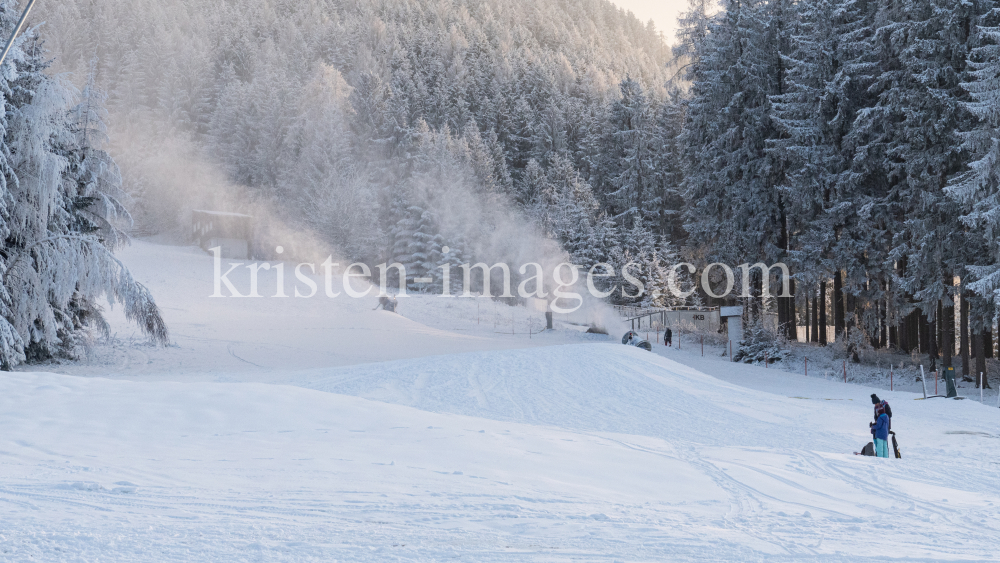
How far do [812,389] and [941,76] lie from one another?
1100 centimetres

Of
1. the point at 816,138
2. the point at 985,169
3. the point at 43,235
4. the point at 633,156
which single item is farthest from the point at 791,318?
the point at 43,235

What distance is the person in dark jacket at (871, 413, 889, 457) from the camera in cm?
1083

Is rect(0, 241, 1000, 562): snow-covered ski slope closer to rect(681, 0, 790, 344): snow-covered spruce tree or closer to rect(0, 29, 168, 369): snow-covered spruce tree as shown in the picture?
rect(0, 29, 168, 369): snow-covered spruce tree

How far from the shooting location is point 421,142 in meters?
68.2

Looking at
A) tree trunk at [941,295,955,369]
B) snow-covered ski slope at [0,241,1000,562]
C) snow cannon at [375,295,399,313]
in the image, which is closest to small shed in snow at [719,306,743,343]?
tree trunk at [941,295,955,369]

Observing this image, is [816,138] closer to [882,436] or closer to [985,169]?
[985,169]

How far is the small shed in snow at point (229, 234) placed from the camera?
55.1m

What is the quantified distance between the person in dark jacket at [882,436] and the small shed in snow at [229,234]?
5207 centimetres

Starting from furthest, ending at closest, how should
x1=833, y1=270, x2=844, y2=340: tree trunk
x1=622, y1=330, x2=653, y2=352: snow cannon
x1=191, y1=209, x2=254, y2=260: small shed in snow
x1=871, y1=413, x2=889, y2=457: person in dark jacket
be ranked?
x1=191, y1=209, x2=254, y2=260: small shed in snow, x1=833, y1=270, x2=844, y2=340: tree trunk, x1=622, y1=330, x2=653, y2=352: snow cannon, x1=871, y1=413, x2=889, y2=457: person in dark jacket

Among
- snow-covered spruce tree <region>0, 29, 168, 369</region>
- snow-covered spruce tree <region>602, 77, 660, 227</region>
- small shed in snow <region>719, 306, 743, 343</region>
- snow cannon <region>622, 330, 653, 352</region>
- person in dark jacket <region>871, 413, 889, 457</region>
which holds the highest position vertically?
snow-covered spruce tree <region>602, 77, 660, 227</region>

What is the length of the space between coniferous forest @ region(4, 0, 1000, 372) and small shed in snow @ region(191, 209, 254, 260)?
7560 millimetres

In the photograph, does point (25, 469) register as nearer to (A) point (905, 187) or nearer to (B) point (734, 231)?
(A) point (905, 187)

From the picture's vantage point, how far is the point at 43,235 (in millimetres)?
18469

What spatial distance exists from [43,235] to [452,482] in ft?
56.1
